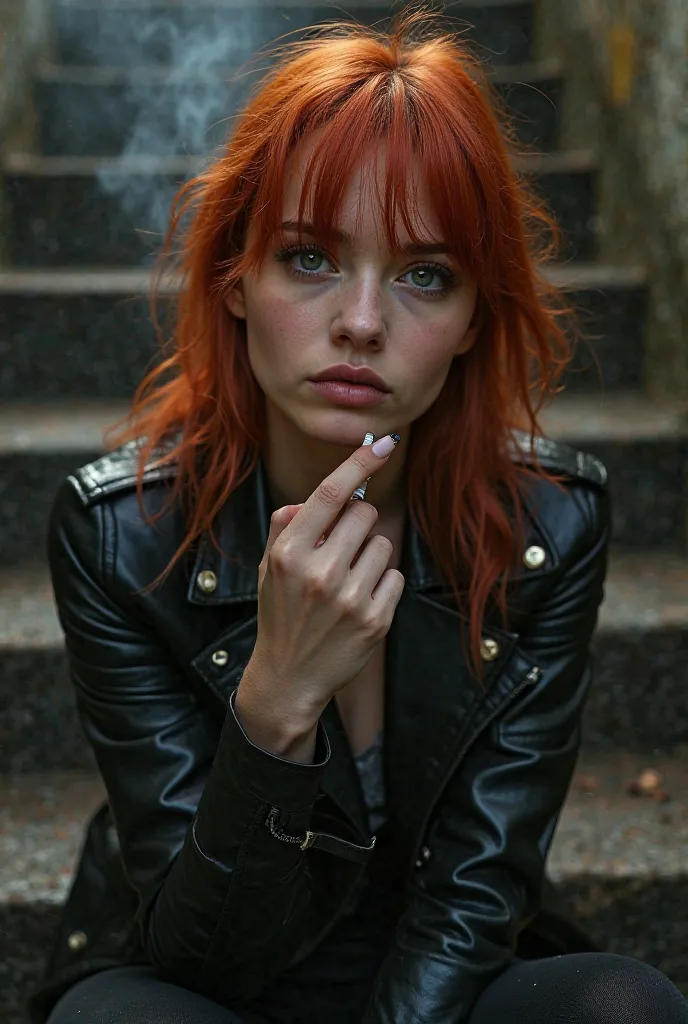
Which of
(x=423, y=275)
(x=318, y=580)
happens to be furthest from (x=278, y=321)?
(x=318, y=580)

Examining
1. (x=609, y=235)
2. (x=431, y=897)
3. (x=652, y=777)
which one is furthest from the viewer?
(x=609, y=235)

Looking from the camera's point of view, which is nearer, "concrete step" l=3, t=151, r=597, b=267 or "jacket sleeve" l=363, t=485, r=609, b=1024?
"jacket sleeve" l=363, t=485, r=609, b=1024

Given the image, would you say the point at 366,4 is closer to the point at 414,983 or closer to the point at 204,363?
the point at 204,363

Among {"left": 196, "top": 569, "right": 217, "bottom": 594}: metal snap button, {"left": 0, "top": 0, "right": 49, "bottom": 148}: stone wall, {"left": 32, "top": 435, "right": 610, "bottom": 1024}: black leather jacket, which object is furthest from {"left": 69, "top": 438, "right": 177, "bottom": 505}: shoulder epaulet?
{"left": 0, "top": 0, "right": 49, "bottom": 148}: stone wall

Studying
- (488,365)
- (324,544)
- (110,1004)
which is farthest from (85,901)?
(488,365)

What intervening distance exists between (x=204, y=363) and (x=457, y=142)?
1.56 feet

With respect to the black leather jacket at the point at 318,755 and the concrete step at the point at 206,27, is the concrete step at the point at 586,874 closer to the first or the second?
the black leather jacket at the point at 318,755

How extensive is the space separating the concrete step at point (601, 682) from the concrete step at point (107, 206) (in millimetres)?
1178

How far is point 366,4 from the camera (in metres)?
3.68

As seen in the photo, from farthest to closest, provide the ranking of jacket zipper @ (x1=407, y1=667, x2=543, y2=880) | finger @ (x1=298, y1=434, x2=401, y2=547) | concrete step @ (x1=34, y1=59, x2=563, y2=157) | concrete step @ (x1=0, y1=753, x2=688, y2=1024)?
1. concrete step @ (x1=34, y1=59, x2=563, y2=157)
2. concrete step @ (x1=0, y1=753, x2=688, y2=1024)
3. jacket zipper @ (x1=407, y1=667, x2=543, y2=880)
4. finger @ (x1=298, y1=434, x2=401, y2=547)

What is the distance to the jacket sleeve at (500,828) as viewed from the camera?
149 cm

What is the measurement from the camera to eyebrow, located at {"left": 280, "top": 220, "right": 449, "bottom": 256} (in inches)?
54.3

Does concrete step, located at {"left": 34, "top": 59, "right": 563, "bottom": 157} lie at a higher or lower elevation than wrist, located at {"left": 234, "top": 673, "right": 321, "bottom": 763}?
higher

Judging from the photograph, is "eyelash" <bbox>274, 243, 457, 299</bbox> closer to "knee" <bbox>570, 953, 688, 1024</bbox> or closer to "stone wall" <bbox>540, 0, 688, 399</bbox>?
"knee" <bbox>570, 953, 688, 1024</bbox>
